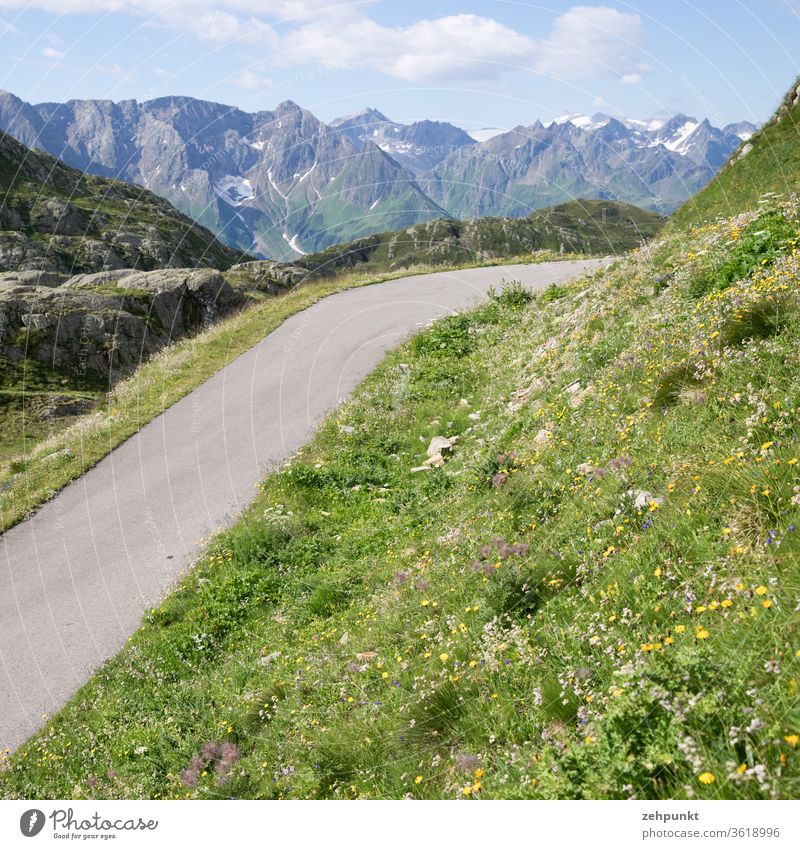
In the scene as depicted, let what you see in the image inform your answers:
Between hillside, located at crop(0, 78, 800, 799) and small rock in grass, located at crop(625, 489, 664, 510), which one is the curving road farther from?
small rock in grass, located at crop(625, 489, 664, 510)

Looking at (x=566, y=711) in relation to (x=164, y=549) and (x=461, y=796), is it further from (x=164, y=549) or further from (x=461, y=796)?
(x=164, y=549)

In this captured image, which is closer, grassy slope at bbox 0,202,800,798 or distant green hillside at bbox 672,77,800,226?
grassy slope at bbox 0,202,800,798

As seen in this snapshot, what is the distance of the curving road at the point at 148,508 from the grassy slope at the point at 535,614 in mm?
972

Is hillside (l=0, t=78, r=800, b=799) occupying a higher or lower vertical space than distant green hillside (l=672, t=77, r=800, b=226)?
lower

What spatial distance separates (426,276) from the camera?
34.8 meters

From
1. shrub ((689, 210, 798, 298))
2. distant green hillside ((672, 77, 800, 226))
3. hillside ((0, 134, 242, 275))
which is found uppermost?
hillside ((0, 134, 242, 275))

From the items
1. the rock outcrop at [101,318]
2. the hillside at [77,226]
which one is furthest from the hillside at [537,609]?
the hillside at [77,226]

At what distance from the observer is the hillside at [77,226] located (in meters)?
119

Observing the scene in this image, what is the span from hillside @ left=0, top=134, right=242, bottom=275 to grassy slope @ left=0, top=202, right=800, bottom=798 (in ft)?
341

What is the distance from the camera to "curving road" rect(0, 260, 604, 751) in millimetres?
9883

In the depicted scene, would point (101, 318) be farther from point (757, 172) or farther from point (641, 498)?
point (641, 498)

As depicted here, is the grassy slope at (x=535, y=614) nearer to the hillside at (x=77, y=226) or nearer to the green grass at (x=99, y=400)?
the green grass at (x=99, y=400)

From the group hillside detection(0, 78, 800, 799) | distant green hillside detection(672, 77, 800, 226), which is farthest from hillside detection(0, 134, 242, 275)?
hillside detection(0, 78, 800, 799)

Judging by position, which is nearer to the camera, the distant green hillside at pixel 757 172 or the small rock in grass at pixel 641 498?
the small rock in grass at pixel 641 498
